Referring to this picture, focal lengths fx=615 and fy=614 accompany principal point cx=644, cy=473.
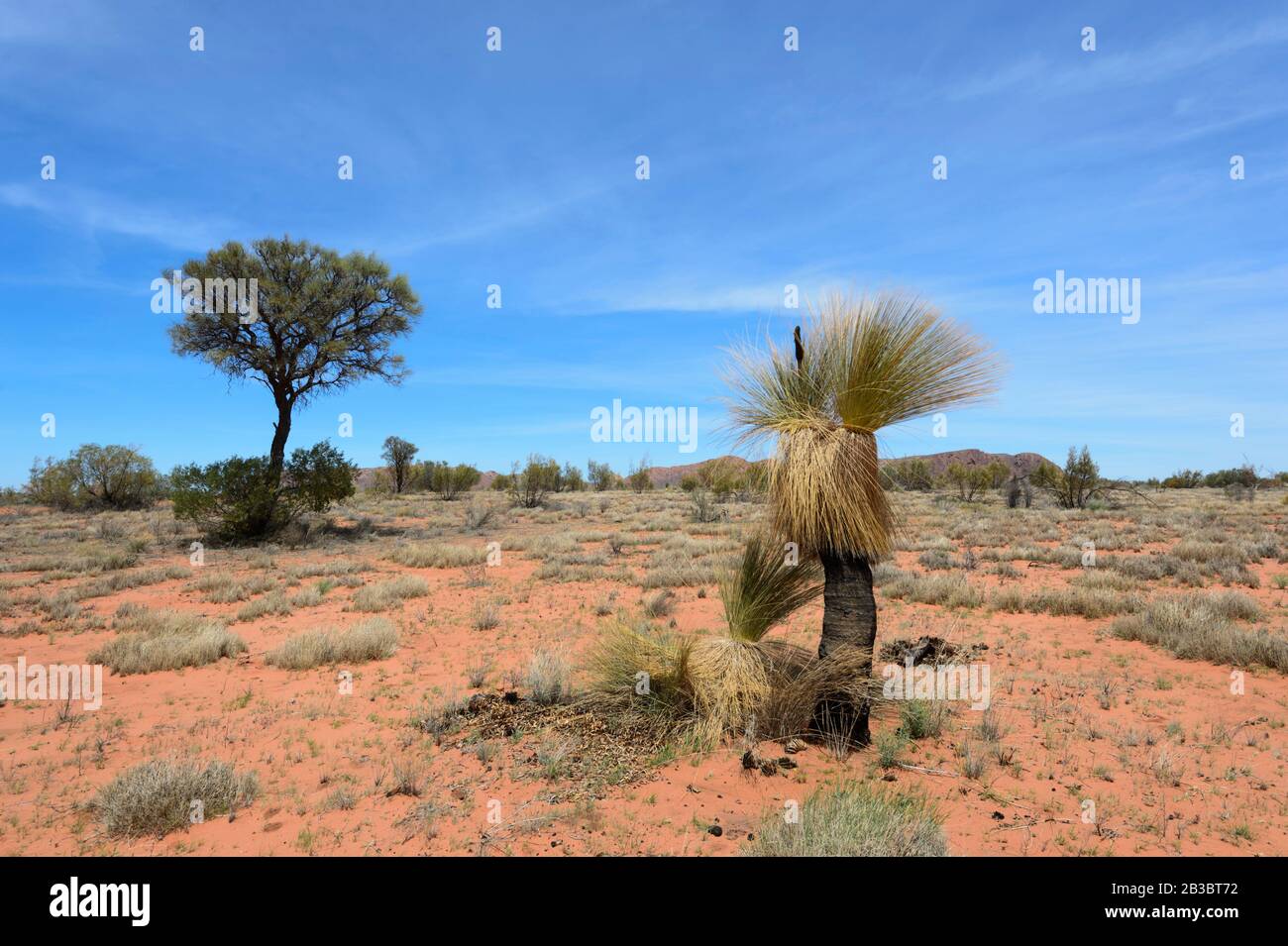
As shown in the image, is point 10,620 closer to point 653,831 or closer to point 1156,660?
point 653,831

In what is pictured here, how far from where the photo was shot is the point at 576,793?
440 cm

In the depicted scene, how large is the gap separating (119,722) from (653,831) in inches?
222

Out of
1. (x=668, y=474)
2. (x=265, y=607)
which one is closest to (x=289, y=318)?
(x=265, y=607)

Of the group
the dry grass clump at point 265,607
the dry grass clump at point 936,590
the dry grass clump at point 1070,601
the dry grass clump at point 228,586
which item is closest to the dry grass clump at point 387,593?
the dry grass clump at point 265,607

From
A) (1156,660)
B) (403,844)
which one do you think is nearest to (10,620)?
(403,844)

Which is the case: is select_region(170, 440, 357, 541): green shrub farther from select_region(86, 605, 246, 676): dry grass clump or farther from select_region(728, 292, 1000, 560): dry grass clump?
select_region(728, 292, 1000, 560): dry grass clump

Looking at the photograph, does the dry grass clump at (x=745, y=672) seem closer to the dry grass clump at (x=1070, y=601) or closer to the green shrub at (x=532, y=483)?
the dry grass clump at (x=1070, y=601)

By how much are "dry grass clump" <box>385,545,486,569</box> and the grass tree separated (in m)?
12.3

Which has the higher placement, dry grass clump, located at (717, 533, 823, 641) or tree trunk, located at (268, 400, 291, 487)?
tree trunk, located at (268, 400, 291, 487)

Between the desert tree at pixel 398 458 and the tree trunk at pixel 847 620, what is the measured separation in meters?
46.5

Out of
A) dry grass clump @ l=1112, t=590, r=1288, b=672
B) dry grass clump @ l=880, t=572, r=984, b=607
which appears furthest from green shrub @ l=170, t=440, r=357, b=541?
dry grass clump @ l=1112, t=590, r=1288, b=672

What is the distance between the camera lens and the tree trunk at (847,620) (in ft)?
16.4

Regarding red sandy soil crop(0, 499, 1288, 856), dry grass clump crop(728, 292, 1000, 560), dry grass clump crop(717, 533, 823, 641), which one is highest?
dry grass clump crop(728, 292, 1000, 560)

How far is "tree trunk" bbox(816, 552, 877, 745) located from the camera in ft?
16.4
